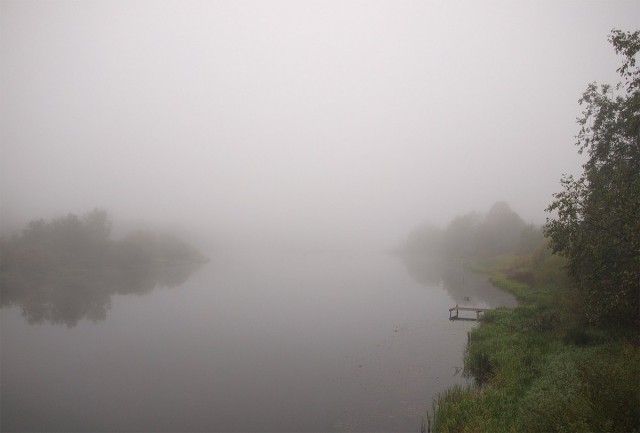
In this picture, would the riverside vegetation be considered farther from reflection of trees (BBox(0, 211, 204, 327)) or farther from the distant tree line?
the distant tree line

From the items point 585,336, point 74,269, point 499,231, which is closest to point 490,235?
point 499,231

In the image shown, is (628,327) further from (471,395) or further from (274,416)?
(274,416)

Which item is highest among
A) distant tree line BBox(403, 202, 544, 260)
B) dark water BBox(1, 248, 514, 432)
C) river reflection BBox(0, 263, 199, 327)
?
distant tree line BBox(403, 202, 544, 260)

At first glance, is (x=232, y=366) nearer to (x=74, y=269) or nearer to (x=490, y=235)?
(x=74, y=269)

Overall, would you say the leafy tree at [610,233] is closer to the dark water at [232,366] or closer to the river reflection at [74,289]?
the dark water at [232,366]

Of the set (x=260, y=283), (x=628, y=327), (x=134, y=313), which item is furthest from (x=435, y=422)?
(x=260, y=283)

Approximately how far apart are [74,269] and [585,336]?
102m

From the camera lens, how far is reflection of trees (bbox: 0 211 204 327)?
53438 millimetres

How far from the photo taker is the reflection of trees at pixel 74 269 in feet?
175

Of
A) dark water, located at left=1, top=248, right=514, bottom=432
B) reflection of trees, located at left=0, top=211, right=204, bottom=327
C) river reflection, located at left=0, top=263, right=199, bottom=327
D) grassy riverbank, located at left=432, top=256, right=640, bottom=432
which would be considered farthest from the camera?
reflection of trees, located at left=0, top=211, right=204, bottom=327

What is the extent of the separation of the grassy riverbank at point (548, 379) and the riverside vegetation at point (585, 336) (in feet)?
0.17

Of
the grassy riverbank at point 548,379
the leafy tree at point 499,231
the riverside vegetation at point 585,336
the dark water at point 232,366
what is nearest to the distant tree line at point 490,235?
the leafy tree at point 499,231

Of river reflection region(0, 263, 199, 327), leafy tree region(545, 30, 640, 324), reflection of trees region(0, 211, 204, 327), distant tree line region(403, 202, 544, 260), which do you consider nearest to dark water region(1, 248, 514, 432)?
river reflection region(0, 263, 199, 327)

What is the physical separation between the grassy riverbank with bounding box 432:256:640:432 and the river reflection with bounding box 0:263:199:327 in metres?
46.1
